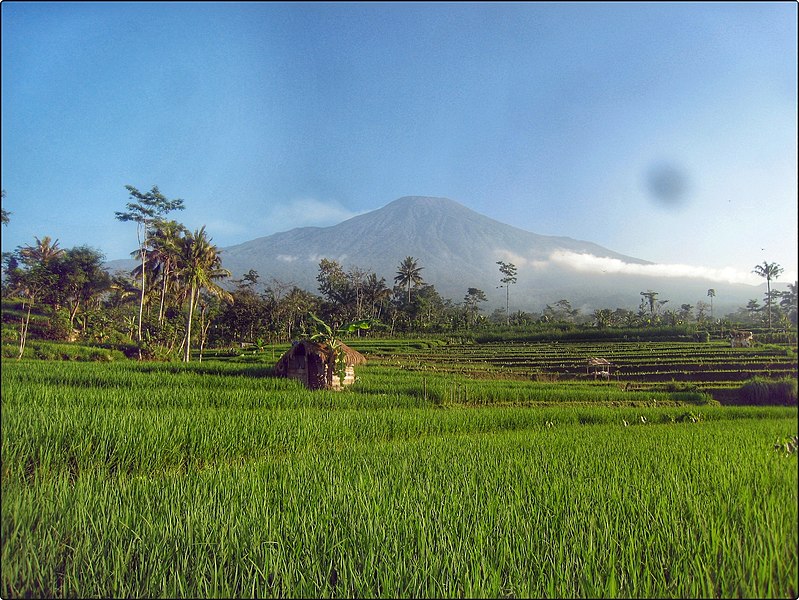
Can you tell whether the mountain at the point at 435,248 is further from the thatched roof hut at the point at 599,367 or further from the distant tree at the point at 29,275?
the distant tree at the point at 29,275

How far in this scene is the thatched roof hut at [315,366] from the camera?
531 inches

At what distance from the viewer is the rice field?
45.3 inches

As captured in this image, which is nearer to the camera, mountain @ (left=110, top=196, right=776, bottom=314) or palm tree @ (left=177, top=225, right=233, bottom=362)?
palm tree @ (left=177, top=225, right=233, bottom=362)

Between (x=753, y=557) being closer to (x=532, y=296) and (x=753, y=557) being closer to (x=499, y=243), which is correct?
(x=499, y=243)

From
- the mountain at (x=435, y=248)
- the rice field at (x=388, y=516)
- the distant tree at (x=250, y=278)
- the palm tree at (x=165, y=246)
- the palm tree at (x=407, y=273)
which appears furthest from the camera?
the mountain at (x=435, y=248)

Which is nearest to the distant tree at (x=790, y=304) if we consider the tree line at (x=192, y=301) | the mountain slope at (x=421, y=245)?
the tree line at (x=192, y=301)

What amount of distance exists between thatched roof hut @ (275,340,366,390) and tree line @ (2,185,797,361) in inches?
43.0

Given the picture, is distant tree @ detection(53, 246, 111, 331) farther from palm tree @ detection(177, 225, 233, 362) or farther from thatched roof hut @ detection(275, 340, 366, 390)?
thatched roof hut @ detection(275, 340, 366, 390)

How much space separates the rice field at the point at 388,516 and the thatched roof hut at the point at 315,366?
7422 millimetres

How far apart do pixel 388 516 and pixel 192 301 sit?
453 centimetres

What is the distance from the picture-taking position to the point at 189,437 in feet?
17.7

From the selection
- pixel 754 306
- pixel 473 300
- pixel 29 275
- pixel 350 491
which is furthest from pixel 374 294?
pixel 754 306

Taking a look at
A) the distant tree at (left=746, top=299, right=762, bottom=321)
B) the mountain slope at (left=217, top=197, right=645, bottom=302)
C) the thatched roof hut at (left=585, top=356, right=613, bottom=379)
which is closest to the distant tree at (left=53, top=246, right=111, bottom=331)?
the distant tree at (left=746, top=299, right=762, bottom=321)

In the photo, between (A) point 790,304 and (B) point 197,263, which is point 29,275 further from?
(A) point 790,304
